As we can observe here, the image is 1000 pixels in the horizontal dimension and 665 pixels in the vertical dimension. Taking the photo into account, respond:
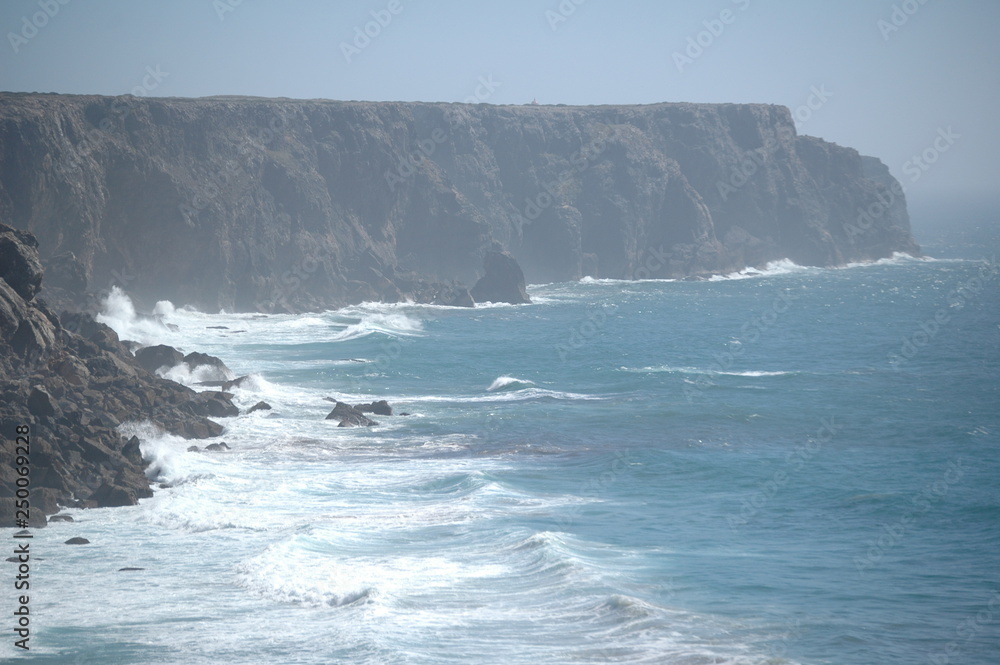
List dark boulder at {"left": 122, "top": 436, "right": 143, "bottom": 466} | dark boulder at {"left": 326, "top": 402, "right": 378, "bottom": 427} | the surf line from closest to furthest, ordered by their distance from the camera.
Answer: dark boulder at {"left": 122, "top": 436, "right": 143, "bottom": 466}, dark boulder at {"left": 326, "top": 402, "right": 378, "bottom": 427}, the surf line

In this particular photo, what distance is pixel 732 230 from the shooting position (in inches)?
4584

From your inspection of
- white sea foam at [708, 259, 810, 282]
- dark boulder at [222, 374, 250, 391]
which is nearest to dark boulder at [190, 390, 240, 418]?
dark boulder at [222, 374, 250, 391]

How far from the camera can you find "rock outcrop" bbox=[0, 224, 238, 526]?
92.1ft

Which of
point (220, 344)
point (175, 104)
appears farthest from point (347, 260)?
point (220, 344)

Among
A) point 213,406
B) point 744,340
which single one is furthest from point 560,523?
point 744,340

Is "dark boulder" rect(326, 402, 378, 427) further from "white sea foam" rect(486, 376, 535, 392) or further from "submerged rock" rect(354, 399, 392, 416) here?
"white sea foam" rect(486, 376, 535, 392)

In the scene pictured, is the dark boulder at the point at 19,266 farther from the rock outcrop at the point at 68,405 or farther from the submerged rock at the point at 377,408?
the submerged rock at the point at 377,408

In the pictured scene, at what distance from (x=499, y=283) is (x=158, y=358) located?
43.1 m

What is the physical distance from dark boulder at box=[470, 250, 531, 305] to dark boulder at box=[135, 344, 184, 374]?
135 ft

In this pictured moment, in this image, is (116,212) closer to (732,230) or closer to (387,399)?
(387,399)

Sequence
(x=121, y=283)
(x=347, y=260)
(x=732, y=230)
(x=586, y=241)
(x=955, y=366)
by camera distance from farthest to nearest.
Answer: (x=732, y=230) → (x=586, y=241) → (x=347, y=260) → (x=121, y=283) → (x=955, y=366)

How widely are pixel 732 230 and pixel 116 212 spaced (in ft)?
234

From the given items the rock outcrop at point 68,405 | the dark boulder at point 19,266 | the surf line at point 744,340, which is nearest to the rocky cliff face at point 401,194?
the rock outcrop at point 68,405

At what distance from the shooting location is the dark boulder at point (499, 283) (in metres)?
87.1
